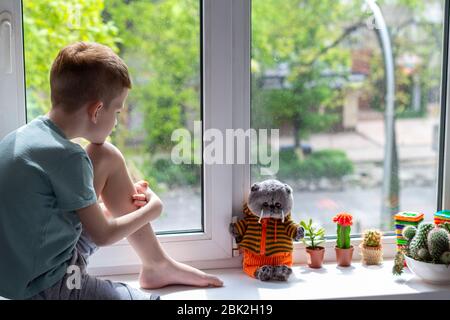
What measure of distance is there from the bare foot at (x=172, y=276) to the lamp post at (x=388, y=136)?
56 centimetres

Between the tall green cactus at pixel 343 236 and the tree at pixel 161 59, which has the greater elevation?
the tree at pixel 161 59

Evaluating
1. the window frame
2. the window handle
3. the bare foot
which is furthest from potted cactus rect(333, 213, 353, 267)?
the window handle

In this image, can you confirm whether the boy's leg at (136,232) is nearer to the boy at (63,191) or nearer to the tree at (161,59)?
the boy at (63,191)

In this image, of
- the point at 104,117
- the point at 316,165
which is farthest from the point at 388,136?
the point at 104,117

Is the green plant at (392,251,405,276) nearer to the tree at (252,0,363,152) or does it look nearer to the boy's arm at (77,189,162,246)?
the tree at (252,0,363,152)

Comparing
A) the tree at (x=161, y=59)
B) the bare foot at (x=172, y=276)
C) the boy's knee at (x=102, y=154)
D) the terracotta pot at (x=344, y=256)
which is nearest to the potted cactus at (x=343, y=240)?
the terracotta pot at (x=344, y=256)

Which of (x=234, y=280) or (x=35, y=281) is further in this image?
(x=234, y=280)

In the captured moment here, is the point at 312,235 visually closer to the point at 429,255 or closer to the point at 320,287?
the point at 320,287

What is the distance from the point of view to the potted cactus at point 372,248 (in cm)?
178

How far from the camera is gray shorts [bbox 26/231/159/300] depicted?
1.35 m
